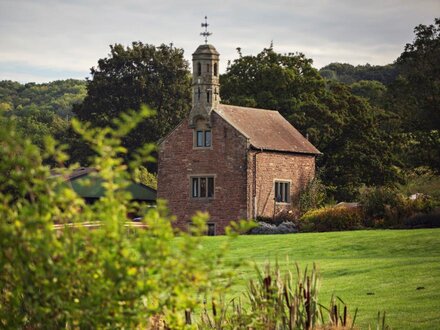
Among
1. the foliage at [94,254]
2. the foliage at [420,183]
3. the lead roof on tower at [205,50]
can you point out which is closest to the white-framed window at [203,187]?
the lead roof on tower at [205,50]

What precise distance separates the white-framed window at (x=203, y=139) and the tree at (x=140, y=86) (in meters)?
22.2

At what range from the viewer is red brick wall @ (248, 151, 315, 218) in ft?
171

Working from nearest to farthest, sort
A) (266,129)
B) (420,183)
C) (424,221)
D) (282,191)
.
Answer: (424,221)
(282,191)
(266,129)
(420,183)

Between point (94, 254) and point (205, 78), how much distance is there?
46.1 m

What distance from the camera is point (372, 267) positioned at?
24.6 meters

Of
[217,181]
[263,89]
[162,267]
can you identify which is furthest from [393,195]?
[162,267]

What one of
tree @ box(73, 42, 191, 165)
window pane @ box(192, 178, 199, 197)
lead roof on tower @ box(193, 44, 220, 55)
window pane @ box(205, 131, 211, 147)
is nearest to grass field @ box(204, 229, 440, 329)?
window pane @ box(192, 178, 199, 197)

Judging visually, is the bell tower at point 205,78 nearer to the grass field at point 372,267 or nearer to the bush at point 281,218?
the bush at point 281,218

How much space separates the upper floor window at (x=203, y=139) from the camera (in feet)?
173

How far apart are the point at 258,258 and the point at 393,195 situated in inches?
558

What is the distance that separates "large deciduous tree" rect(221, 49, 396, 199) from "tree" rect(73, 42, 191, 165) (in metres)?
13.9

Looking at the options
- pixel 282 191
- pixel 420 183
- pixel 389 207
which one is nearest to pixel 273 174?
pixel 282 191

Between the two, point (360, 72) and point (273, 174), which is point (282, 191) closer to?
point (273, 174)

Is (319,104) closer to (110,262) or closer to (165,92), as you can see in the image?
(165,92)
